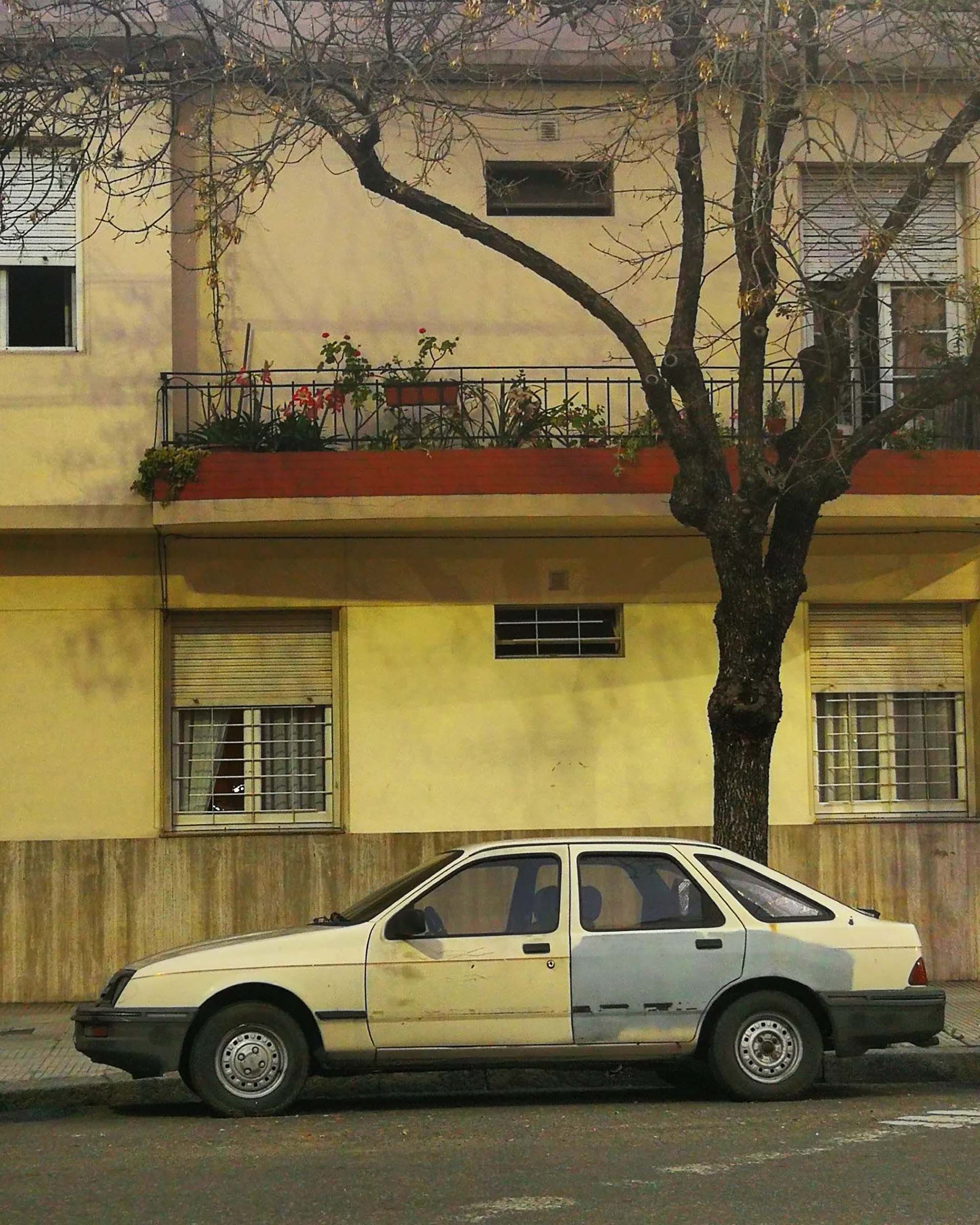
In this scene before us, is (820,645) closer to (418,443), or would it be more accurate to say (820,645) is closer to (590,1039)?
(418,443)

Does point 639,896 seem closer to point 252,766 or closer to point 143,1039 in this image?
point 143,1039

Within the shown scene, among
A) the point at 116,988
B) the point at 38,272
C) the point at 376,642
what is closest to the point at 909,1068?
the point at 116,988

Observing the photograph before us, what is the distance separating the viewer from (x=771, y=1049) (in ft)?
28.2

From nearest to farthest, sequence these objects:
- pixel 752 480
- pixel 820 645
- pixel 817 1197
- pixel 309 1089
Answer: pixel 817 1197, pixel 309 1089, pixel 752 480, pixel 820 645

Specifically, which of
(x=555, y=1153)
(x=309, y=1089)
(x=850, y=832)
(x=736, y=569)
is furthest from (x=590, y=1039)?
(x=850, y=832)

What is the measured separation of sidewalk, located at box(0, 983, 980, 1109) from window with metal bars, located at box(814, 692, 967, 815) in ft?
8.81

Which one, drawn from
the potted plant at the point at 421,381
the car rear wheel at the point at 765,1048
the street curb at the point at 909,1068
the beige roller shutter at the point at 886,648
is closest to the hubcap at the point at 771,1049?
the car rear wheel at the point at 765,1048

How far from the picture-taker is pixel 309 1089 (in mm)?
9430

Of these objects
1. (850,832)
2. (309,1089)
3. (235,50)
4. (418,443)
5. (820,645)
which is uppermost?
(235,50)

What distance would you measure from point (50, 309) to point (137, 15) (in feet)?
7.95

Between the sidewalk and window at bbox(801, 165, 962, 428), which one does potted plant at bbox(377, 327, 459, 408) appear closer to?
window at bbox(801, 165, 962, 428)

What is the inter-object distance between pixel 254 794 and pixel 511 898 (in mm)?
5080

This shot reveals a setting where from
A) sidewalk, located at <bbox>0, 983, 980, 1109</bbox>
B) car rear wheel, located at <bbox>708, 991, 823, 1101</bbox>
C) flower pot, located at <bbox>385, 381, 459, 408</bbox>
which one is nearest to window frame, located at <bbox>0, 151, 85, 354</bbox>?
flower pot, located at <bbox>385, 381, 459, 408</bbox>

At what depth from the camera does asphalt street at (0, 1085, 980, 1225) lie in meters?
6.14
